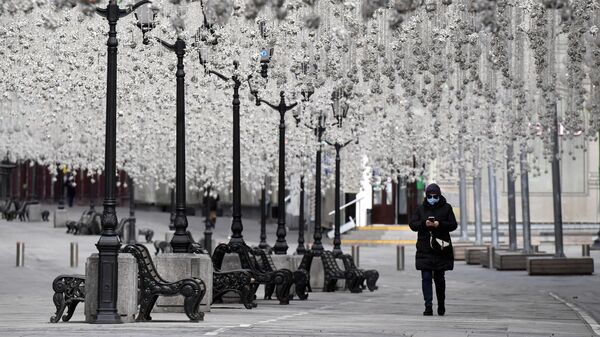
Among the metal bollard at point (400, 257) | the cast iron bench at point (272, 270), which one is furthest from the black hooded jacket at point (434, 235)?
the metal bollard at point (400, 257)

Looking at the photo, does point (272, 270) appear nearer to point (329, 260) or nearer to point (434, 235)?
point (329, 260)

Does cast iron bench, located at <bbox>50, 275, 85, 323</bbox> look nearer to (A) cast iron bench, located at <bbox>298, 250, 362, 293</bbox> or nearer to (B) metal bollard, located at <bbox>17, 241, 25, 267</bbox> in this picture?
(A) cast iron bench, located at <bbox>298, 250, 362, 293</bbox>

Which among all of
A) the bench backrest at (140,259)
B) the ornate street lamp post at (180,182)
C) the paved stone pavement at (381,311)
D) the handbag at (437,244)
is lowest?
the paved stone pavement at (381,311)

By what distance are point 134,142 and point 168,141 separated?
1.20 metres

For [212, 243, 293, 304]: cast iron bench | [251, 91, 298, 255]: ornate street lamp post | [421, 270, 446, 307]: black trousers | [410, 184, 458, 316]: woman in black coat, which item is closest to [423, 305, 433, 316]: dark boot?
[421, 270, 446, 307]: black trousers

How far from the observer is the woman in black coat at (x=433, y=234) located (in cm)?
2220

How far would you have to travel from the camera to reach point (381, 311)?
1021 inches

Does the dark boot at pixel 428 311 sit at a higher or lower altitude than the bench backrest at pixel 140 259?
lower

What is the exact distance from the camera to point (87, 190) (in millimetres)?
112062

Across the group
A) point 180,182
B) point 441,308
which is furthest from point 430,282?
point 180,182

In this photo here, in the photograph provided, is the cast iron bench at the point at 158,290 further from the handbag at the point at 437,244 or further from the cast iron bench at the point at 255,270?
the cast iron bench at the point at 255,270

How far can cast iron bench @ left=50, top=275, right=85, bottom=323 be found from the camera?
20.7 metres

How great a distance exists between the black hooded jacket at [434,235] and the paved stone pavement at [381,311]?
77 cm

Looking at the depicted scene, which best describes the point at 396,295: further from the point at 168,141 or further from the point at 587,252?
the point at 168,141
